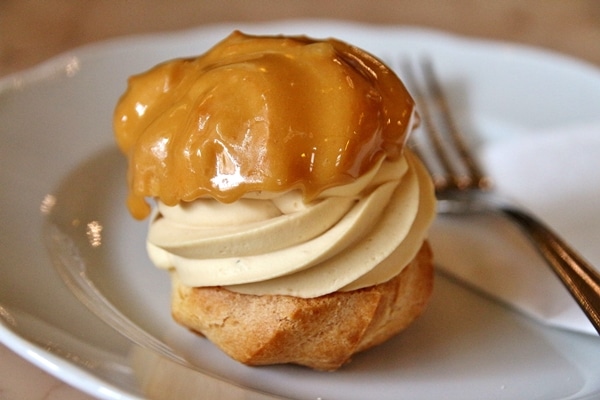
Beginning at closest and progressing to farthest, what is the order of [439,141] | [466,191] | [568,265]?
[568,265], [466,191], [439,141]

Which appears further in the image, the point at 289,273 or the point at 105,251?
the point at 105,251

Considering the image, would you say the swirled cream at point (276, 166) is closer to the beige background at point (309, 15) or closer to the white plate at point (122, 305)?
the white plate at point (122, 305)

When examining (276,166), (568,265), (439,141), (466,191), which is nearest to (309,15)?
(439,141)

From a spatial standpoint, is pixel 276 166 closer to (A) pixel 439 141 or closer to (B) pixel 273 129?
(B) pixel 273 129

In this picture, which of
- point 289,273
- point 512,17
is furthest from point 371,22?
point 289,273

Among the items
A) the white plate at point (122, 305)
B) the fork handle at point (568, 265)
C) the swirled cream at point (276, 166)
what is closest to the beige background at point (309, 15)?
the white plate at point (122, 305)

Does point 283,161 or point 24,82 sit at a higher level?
point 283,161

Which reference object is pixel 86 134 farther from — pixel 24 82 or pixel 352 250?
pixel 352 250
